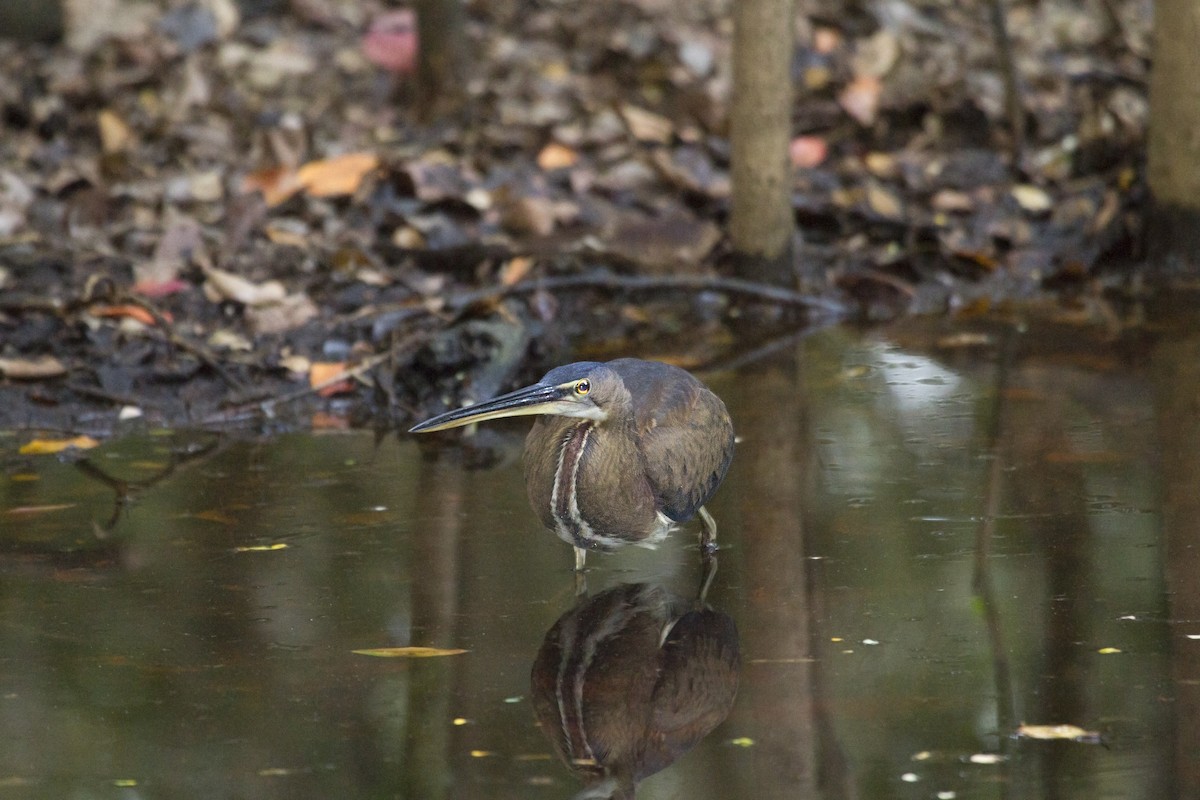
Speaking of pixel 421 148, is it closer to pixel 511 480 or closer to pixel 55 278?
pixel 55 278

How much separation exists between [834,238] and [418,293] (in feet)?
7.90

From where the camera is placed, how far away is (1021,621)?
4.30 m

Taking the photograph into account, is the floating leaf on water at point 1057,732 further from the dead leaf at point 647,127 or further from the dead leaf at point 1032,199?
the dead leaf at point 647,127

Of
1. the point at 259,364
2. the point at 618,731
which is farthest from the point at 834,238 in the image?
the point at 618,731

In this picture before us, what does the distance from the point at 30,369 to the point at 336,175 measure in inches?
96.4

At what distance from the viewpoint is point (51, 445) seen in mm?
6164

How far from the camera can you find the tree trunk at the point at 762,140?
7516 mm

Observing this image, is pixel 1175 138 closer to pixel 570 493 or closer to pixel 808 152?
pixel 808 152

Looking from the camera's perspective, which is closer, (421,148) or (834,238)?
(834,238)

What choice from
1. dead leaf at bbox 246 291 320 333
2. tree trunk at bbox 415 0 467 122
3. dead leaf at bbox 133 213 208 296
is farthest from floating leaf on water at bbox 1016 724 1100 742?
tree trunk at bbox 415 0 467 122

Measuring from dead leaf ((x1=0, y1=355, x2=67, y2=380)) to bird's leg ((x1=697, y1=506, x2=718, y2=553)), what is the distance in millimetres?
3117

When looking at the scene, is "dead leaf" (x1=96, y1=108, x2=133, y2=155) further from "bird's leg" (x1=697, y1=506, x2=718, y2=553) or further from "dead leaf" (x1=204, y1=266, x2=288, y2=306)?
"bird's leg" (x1=697, y1=506, x2=718, y2=553)

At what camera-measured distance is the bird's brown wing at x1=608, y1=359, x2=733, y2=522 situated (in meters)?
4.76

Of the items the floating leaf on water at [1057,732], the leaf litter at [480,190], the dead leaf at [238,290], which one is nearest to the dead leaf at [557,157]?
the leaf litter at [480,190]
